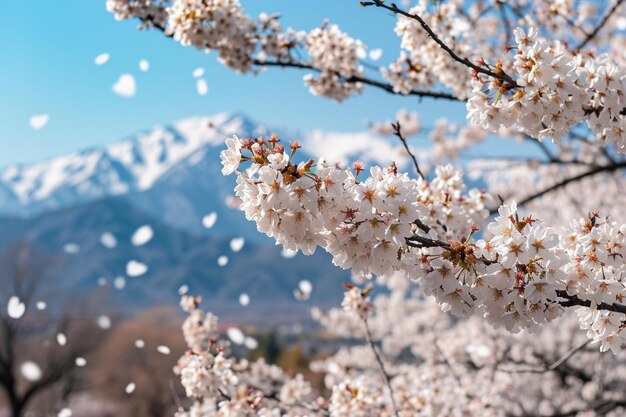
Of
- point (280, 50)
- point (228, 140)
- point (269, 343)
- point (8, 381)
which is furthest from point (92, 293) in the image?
point (228, 140)

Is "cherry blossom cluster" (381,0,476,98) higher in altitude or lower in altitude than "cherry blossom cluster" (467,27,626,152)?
higher

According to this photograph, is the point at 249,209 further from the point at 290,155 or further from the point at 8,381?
the point at 8,381

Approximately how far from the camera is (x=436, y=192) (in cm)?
331

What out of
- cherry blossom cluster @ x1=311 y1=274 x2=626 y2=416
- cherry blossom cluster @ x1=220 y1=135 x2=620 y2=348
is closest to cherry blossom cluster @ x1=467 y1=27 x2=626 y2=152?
cherry blossom cluster @ x1=220 y1=135 x2=620 y2=348

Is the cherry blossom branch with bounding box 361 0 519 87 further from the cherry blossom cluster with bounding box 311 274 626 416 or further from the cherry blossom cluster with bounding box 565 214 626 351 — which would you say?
the cherry blossom cluster with bounding box 311 274 626 416

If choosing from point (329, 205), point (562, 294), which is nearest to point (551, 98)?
point (562, 294)

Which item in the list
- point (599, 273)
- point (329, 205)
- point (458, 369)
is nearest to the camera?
point (329, 205)

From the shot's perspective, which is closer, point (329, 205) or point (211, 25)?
point (329, 205)

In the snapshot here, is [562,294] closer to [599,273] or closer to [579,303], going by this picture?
[579,303]

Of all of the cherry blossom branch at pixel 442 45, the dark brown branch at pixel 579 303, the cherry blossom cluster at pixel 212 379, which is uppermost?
the cherry blossom branch at pixel 442 45

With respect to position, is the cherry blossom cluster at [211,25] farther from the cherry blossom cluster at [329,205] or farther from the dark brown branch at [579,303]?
the dark brown branch at [579,303]

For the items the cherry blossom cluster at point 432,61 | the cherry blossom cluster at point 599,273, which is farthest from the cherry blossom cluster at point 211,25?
the cherry blossom cluster at point 599,273

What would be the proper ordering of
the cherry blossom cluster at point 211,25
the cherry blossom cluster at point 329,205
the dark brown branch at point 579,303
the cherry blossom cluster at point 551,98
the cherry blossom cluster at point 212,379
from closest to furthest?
the cherry blossom cluster at point 329,205 → the dark brown branch at point 579,303 → the cherry blossom cluster at point 551,98 → the cherry blossom cluster at point 212,379 → the cherry blossom cluster at point 211,25

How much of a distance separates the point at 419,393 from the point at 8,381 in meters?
26.2
